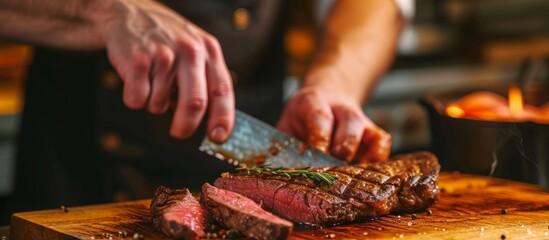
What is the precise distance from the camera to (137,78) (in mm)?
2754

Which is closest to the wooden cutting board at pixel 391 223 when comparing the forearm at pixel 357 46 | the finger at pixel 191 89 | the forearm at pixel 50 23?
the finger at pixel 191 89

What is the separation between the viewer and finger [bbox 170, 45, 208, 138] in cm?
274

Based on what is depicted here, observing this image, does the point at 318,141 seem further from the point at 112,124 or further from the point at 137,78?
the point at 112,124

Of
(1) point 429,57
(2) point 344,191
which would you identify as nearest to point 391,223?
(2) point 344,191

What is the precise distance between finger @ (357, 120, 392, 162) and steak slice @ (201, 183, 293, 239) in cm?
71

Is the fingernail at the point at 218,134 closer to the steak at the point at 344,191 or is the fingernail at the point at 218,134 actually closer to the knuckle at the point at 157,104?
the knuckle at the point at 157,104

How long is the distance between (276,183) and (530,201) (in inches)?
33.0

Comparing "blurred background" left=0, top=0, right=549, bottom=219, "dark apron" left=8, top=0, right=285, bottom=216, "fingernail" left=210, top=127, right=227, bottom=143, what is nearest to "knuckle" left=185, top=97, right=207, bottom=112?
"fingernail" left=210, top=127, right=227, bottom=143

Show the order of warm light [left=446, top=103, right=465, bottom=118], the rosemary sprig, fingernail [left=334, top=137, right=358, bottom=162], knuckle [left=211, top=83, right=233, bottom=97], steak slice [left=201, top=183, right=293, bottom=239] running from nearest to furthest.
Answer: steak slice [left=201, top=183, right=293, bottom=239] → the rosemary sprig → knuckle [left=211, top=83, right=233, bottom=97] → fingernail [left=334, top=137, right=358, bottom=162] → warm light [left=446, top=103, right=465, bottom=118]

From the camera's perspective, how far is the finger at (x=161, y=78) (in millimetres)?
2771

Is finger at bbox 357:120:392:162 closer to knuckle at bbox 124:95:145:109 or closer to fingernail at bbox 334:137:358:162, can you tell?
fingernail at bbox 334:137:358:162

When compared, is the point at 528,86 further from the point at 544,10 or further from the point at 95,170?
the point at 544,10

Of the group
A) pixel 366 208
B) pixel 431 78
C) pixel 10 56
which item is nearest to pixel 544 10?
pixel 431 78

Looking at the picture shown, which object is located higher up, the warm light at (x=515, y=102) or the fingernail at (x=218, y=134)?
the warm light at (x=515, y=102)
